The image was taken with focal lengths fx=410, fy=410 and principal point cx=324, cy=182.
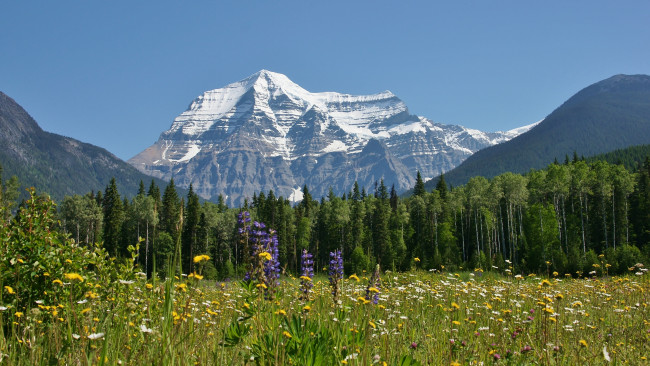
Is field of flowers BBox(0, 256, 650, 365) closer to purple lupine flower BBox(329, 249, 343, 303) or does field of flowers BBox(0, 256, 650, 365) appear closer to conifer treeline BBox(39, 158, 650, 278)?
purple lupine flower BBox(329, 249, 343, 303)

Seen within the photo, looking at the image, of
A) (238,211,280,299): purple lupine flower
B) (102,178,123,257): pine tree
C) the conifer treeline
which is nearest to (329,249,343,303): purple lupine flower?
(238,211,280,299): purple lupine flower

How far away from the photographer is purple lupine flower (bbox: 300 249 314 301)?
554 centimetres

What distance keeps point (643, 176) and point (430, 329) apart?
70.2 m

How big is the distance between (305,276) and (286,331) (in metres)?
2.18

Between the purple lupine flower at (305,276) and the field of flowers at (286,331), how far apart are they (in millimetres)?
45

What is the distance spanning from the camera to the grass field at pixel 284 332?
3213 mm

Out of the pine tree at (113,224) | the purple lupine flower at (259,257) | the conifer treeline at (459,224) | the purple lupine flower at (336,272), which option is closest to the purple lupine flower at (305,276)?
the purple lupine flower at (336,272)

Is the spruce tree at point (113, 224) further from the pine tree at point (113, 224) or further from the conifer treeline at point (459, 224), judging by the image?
the conifer treeline at point (459, 224)

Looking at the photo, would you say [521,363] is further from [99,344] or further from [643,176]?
[643,176]

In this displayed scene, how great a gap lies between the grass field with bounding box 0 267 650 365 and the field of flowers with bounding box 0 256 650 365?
18 millimetres

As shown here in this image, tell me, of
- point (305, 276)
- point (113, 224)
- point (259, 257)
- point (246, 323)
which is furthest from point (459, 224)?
point (246, 323)

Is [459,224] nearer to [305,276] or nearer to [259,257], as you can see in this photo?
[305,276]

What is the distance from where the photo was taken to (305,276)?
558 cm

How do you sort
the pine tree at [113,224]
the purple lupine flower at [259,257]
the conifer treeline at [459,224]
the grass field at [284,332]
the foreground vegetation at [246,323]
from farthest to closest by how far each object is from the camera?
the pine tree at [113,224], the conifer treeline at [459,224], the purple lupine flower at [259,257], the foreground vegetation at [246,323], the grass field at [284,332]
